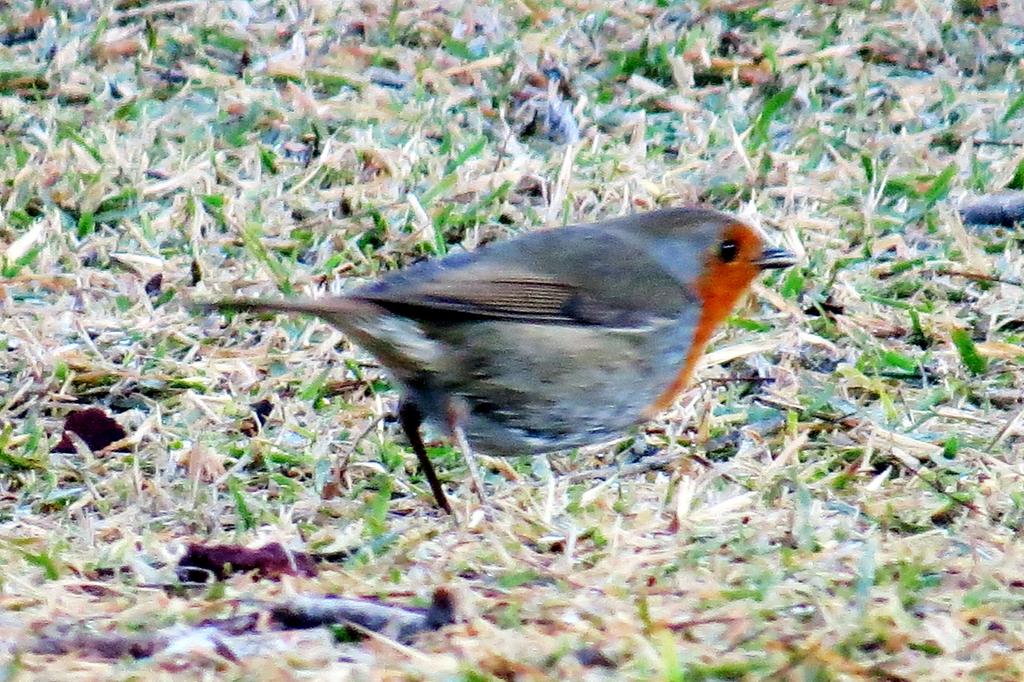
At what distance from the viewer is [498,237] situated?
229 inches

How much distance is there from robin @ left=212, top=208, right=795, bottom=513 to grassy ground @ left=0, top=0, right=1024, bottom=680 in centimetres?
18

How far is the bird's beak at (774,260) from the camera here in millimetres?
4879

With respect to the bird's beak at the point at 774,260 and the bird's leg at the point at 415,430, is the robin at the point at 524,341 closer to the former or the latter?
the bird's leg at the point at 415,430

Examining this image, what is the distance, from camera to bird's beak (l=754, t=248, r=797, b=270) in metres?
4.88

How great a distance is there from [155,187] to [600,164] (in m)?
1.41

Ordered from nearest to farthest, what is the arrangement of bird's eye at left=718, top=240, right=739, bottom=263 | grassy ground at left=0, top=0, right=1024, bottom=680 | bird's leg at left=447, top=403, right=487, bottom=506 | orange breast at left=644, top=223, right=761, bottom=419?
grassy ground at left=0, top=0, right=1024, bottom=680 → bird's leg at left=447, top=403, right=487, bottom=506 → orange breast at left=644, top=223, right=761, bottom=419 → bird's eye at left=718, top=240, right=739, bottom=263

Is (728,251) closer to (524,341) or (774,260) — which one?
(774,260)

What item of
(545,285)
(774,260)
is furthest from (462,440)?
(774,260)

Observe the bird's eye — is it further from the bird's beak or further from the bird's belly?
the bird's belly

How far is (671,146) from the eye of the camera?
21.1ft

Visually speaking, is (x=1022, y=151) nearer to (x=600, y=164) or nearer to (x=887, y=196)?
(x=887, y=196)

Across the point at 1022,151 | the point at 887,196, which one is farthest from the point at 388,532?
the point at 1022,151

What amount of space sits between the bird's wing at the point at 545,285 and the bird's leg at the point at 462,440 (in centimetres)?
21

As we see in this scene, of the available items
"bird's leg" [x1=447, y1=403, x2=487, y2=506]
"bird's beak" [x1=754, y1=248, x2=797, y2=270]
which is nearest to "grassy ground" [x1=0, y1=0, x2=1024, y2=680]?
"bird's leg" [x1=447, y1=403, x2=487, y2=506]
